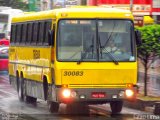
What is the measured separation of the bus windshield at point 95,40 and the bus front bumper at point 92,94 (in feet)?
2.40

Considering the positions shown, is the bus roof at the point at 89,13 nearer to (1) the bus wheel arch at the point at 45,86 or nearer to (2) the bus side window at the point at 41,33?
(2) the bus side window at the point at 41,33

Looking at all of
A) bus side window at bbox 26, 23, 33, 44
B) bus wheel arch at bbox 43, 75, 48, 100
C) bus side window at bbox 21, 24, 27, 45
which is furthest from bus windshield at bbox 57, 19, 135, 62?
bus side window at bbox 21, 24, 27, 45

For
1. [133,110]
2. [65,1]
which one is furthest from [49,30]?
[65,1]

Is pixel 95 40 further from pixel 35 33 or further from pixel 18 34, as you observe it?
pixel 18 34

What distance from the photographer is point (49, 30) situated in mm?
17250

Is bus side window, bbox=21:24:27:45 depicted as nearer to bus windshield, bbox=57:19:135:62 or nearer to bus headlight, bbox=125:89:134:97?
bus windshield, bbox=57:19:135:62

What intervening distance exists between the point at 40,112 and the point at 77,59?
91.4 inches

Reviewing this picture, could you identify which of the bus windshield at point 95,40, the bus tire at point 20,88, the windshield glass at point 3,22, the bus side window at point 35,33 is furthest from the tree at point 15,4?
the bus windshield at point 95,40

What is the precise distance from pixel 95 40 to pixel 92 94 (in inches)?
52.4

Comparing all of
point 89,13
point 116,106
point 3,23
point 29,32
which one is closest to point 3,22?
point 3,23

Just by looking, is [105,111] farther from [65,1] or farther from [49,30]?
[65,1]

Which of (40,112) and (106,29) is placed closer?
(106,29)

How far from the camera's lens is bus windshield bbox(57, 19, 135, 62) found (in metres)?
16.7

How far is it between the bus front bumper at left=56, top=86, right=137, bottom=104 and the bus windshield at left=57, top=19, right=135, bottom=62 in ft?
2.40
